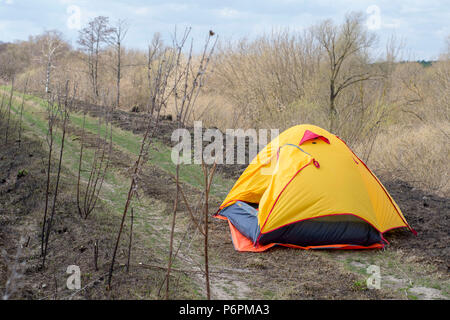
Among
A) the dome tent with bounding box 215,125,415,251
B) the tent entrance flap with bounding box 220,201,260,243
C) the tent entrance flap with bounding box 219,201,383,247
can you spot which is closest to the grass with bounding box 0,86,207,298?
the tent entrance flap with bounding box 220,201,260,243

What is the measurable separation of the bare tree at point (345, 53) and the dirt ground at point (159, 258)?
340 inches

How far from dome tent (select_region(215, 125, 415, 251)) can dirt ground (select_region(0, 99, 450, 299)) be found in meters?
0.20

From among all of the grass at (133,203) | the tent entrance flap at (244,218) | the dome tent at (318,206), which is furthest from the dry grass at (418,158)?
the grass at (133,203)

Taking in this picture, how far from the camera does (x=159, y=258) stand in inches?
202

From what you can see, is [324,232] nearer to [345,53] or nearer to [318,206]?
[318,206]

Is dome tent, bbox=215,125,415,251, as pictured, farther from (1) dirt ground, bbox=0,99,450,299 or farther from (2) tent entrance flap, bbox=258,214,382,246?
(1) dirt ground, bbox=0,99,450,299

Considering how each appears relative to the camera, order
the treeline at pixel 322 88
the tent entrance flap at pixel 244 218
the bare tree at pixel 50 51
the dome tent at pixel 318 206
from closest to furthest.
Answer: the dome tent at pixel 318 206 < the tent entrance flap at pixel 244 218 < the treeline at pixel 322 88 < the bare tree at pixel 50 51

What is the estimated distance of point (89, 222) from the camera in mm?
5969

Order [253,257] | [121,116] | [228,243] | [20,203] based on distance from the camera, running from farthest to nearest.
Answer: [121,116], [20,203], [228,243], [253,257]

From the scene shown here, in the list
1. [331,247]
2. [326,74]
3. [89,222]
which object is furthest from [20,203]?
[326,74]

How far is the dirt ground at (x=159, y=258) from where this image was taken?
Answer: 4.13 metres

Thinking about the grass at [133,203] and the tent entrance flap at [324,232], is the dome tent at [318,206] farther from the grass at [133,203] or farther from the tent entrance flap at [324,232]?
the grass at [133,203]
